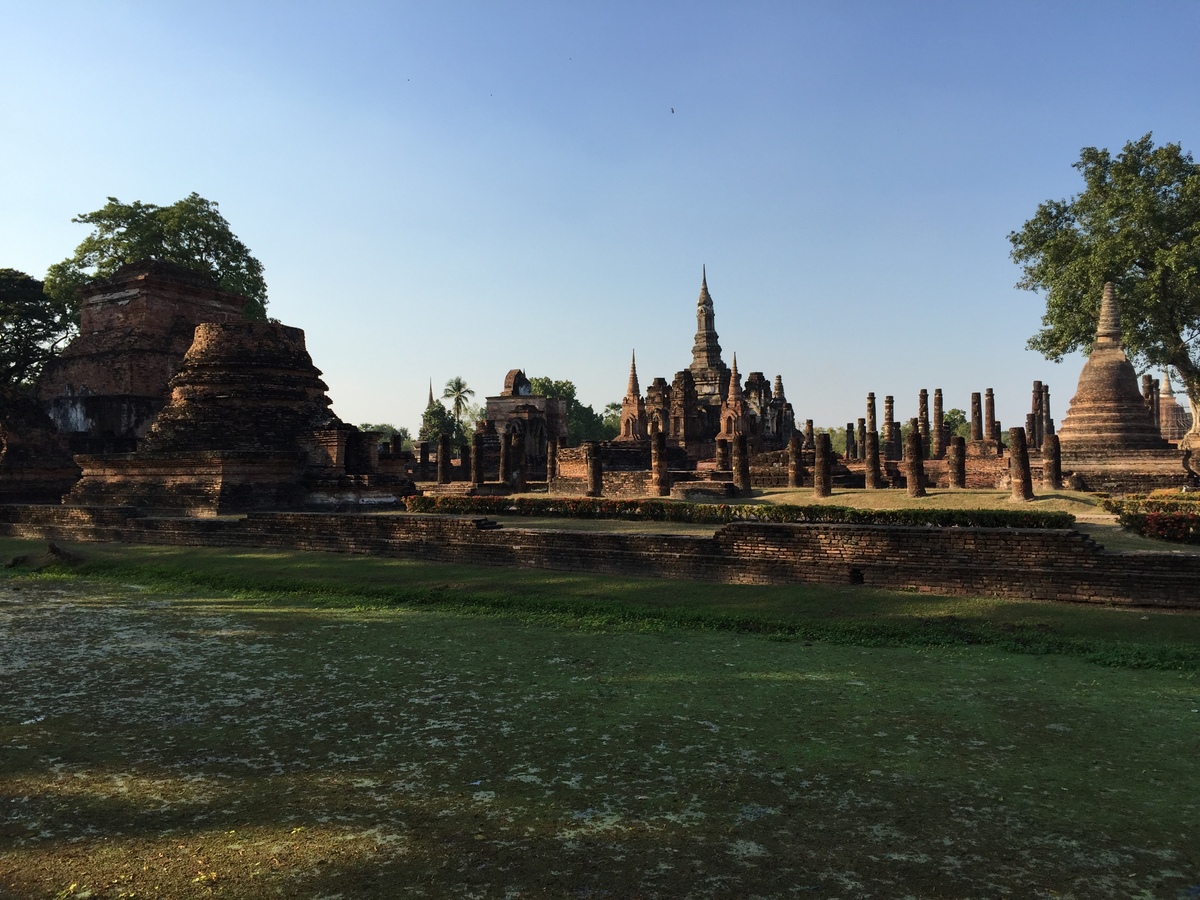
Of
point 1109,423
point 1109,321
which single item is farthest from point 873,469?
point 1109,321

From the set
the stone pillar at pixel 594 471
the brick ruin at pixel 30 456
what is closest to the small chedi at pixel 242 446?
the brick ruin at pixel 30 456

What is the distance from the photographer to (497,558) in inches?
443

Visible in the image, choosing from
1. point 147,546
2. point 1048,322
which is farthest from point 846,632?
point 1048,322

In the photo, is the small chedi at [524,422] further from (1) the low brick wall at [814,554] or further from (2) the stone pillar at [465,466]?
(1) the low brick wall at [814,554]

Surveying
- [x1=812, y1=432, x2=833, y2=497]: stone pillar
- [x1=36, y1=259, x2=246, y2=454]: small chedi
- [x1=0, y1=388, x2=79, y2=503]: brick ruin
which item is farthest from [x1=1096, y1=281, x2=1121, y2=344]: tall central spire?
[x1=0, y1=388, x2=79, y2=503]: brick ruin

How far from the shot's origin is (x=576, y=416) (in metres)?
→ 75.2

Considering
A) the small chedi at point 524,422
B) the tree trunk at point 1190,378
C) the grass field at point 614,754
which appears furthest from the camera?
the small chedi at point 524,422

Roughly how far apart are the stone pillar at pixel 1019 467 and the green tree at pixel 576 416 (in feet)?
181

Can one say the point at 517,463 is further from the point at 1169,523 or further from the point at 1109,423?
the point at 1169,523

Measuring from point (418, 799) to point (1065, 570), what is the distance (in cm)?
680

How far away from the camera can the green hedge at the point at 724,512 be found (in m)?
10.7

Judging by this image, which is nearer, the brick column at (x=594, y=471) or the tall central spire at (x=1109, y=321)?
the brick column at (x=594, y=471)

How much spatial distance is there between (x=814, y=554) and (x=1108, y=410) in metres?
18.1

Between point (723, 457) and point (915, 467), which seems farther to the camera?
point (723, 457)
